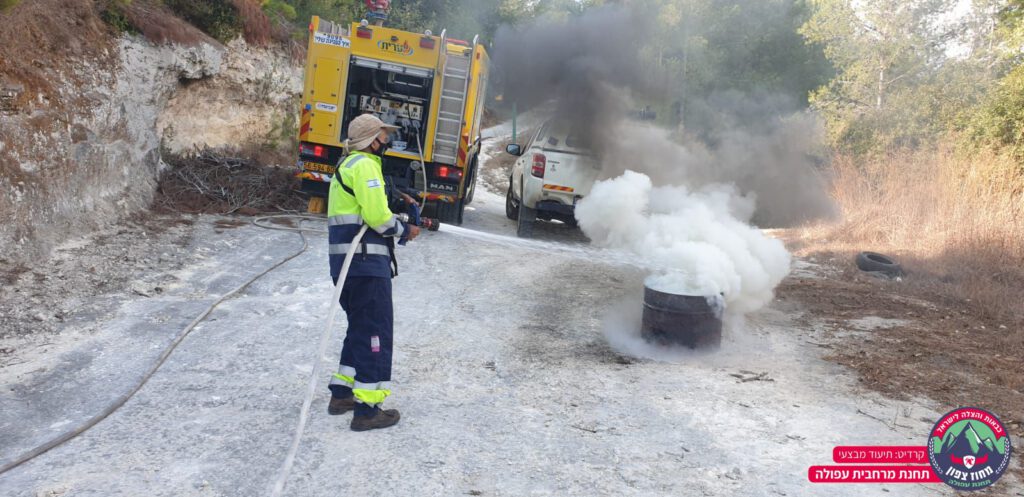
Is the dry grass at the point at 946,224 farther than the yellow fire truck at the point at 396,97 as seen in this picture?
No

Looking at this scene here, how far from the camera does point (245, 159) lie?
41.3 feet

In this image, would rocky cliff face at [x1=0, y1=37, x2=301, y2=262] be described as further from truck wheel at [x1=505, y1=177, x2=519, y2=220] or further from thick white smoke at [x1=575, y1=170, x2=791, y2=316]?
thick white smoke at [x1=575, y1=170, x2=791, y2=316]

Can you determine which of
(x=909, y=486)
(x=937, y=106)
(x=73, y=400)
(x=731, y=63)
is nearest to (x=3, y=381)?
(x=73, y=400)

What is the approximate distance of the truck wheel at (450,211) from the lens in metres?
11.4

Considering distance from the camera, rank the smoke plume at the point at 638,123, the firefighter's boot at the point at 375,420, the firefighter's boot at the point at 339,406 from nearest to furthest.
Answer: the firefighter's boot at the point at 375,420
the firefighter's boot at the point at 339,406
the smoke plume at the point at 638,123

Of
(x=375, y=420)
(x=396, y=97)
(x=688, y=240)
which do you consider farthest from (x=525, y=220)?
(x=375, y=420)

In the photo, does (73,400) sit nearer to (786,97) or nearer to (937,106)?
(937,106)

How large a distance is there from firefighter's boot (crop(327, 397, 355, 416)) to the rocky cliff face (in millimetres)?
3903

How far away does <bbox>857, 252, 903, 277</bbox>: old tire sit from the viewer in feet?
31.7

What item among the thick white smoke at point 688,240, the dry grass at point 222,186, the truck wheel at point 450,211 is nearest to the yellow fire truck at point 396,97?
the truck wheel at point 450,211

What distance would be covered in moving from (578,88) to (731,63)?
12.4 meters

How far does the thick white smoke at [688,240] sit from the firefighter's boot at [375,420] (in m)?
2.68

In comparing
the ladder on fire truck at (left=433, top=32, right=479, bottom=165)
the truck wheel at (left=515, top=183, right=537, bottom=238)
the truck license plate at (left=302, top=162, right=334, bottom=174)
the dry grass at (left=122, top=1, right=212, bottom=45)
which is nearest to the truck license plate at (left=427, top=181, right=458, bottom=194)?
the ladder on fire truck at (left=433, top=32, right=479, bottom=165)

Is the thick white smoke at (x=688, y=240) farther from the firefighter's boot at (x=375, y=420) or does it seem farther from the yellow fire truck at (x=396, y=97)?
the firefighter's boot at (x=375, y=420)
